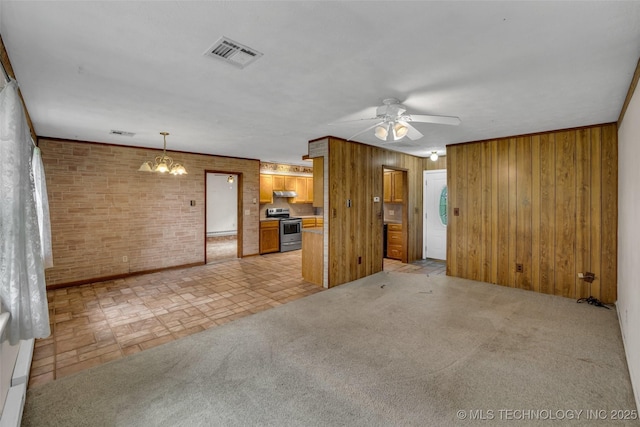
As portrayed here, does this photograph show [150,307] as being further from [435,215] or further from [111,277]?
[435,215]

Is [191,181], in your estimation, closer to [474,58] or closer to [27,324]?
[27,324]

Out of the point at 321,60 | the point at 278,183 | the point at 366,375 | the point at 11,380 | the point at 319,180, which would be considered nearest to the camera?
the point at 11,380

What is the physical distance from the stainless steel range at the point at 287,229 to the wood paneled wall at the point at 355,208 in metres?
3.10

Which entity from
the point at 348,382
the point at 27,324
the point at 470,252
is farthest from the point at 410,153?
the point at 27,324

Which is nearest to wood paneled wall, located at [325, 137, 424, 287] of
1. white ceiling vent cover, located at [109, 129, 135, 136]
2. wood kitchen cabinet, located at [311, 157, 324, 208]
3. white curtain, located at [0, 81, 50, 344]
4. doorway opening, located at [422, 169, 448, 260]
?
wood kitchen cabinet, located at [311, 157, 324, 208]

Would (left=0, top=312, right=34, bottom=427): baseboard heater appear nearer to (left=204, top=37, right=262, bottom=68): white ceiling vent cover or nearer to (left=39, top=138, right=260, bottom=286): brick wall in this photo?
(left=204, top=37, right=262, bottom=68): white ceiling vent cover

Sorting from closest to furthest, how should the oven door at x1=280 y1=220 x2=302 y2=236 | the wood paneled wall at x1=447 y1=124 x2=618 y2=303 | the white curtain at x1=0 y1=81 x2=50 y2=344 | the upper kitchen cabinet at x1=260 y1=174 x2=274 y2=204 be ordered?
the white curtain at x1=0 y1=81 x2=50 y2=344, the wood paneled wall at x1=447 y1=124 x2=618 y2=303, the upper kitchen cabinet at x1=260 y1=174 x2=274 y2=204, the oven door at x1=280 y1=220 x2=302 y2=236

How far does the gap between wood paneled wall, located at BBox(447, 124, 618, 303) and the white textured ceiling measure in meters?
0.60

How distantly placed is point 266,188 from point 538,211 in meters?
5.80

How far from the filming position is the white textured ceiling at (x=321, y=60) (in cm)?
160

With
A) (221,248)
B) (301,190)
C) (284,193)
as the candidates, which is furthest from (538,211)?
(221,248)

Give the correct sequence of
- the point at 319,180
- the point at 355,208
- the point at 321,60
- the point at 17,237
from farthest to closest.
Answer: the point at 355,208 → the point at 319,180 → the point at 321,60 → the point at 17,237

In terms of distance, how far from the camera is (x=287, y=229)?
7.94 meters

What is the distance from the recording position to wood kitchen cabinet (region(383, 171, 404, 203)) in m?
6.52
